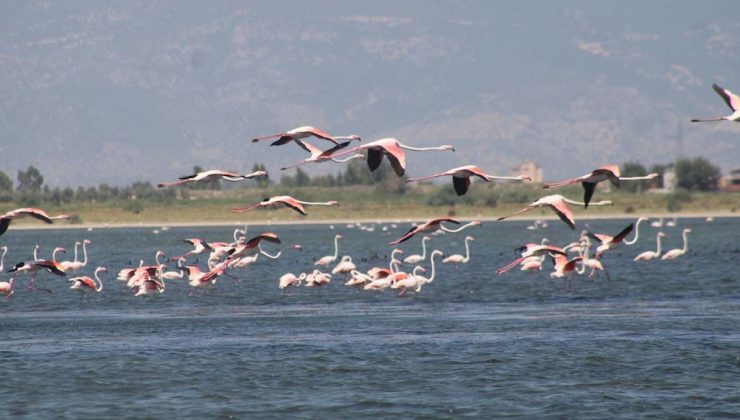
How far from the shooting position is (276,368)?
18.8 metres

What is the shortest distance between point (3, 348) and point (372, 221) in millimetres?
77527

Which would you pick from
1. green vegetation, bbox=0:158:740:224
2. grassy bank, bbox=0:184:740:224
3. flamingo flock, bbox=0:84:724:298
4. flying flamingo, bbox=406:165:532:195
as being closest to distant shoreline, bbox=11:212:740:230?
grassy bank, bbox=0:184:740:224

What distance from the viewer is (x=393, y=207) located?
102938 mm

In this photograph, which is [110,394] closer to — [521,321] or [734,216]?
[521,321]

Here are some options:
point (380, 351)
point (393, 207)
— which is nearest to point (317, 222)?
point (393, 207)

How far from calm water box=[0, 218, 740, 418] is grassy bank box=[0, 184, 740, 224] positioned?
6417cm

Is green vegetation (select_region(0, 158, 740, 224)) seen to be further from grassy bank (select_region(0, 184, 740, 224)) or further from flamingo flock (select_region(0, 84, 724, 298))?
flamingo flock (select_region(0, 84, 724, 298))

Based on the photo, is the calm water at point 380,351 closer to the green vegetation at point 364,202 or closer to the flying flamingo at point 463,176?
the flying flamingo at point 463,176

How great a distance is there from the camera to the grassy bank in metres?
97.8

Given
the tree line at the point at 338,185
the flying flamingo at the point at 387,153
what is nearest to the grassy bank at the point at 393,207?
the tree line at the point at 338,185

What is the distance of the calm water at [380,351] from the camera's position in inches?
647

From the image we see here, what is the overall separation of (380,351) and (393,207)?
82.7m

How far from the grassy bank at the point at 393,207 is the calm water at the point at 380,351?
211 ft

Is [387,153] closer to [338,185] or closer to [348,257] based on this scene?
[348,257]
